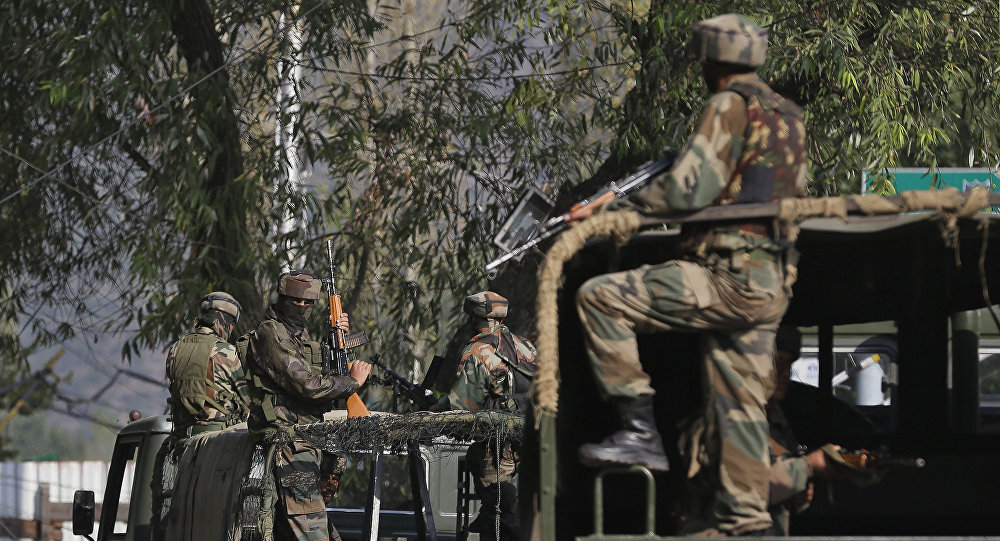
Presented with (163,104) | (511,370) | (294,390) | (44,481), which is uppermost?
(163,104)

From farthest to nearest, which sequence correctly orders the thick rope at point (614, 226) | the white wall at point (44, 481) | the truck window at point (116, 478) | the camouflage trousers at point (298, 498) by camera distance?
the white wall at point (44, 481), the truck window at point (116, 478), the camouflage trousers at point (298, 498), the thick rope at point (614, 226)

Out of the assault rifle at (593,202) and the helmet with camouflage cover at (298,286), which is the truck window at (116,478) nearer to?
the helmet with camouflage cover at (298,286)

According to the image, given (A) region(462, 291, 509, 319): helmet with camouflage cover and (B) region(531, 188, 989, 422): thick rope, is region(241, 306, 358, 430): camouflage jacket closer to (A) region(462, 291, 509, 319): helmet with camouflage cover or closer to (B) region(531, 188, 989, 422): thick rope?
(A) region(462, 291, 509, 319): helmet with camouflage cover

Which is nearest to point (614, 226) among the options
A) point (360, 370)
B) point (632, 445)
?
A: point (632, 445)

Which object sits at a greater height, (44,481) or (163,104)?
(163,104)

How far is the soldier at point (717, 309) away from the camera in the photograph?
5055 mm

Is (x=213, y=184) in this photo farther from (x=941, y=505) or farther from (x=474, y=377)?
(x=941, y=505)

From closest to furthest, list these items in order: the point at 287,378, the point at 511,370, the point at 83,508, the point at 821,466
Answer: the point at 821,466 → the point at 287,378 → the point at 83,508 → the point at 511,370

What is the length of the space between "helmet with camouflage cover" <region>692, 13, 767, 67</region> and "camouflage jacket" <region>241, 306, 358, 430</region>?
352cm

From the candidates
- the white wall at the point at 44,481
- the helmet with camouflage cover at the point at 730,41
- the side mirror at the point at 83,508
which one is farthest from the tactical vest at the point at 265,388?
the white wall at the point at 44,481

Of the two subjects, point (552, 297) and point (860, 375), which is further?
point (860, 375)

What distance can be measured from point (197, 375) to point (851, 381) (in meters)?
3.89

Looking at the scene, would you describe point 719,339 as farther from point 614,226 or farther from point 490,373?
point 490,373

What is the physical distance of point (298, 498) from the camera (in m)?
7.71
